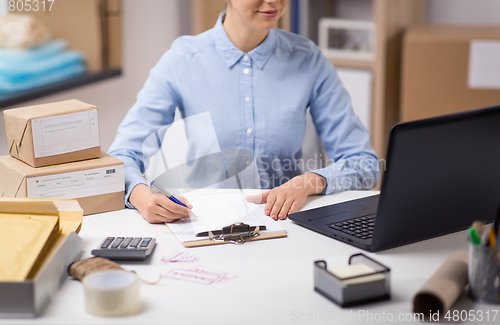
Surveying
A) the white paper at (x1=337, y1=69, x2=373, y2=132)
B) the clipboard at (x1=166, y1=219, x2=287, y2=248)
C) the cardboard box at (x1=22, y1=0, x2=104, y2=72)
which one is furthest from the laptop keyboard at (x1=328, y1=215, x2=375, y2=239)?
the cardboard box at (x1=22, y1=0, x2=104, y2=72)

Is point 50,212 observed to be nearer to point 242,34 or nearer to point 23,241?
point 23,241

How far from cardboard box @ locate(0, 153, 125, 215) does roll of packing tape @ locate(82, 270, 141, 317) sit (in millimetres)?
424

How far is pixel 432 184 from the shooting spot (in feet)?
3.09

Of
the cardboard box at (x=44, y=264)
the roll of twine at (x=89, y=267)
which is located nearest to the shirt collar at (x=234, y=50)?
the cardboard box at (x=44, y=264)

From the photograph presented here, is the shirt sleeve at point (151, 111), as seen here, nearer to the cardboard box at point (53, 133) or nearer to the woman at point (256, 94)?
the woman at point (256, 94)

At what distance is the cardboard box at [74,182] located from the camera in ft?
3.77

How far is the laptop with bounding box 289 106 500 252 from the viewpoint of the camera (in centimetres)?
89

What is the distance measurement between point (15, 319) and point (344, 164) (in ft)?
3.02

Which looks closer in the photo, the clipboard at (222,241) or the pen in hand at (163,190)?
the clipboard at (222,241)

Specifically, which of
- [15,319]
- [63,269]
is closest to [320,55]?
A: [63,269]

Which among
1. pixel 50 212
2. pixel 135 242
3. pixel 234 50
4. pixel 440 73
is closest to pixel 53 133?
pixel 50 212

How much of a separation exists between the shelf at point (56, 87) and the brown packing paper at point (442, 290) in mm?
1638

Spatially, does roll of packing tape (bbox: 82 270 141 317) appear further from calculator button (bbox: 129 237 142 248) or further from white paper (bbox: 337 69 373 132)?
white paper (bbox: 337 69 373 132)

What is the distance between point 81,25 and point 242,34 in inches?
43.9
